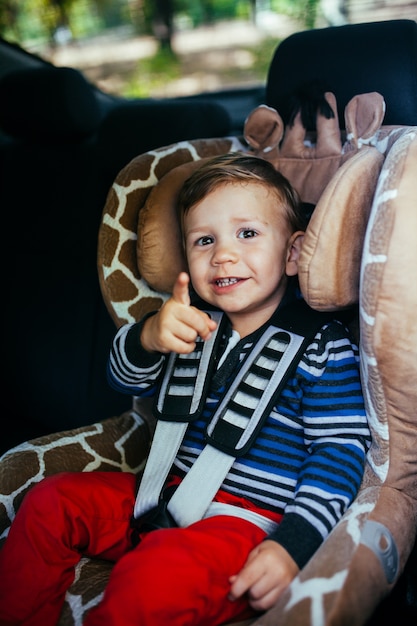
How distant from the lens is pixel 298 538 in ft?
2.93

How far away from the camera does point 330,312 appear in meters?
1.13

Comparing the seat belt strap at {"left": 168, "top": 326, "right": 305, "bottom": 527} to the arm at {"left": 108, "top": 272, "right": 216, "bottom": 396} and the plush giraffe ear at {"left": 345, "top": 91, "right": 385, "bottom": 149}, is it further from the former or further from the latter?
the plush giraffe ear at {"left": 345, "top": 91, "right": 385, "bottom": 149}

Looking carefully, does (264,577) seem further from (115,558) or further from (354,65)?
(354,65)

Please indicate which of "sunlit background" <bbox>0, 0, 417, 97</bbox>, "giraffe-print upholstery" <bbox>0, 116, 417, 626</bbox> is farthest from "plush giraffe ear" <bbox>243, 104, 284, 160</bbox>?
"sunlit background" <bbox>0, 0, 417, 97</bbox>

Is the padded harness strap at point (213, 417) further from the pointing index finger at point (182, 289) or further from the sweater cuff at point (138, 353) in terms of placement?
the pointing index finger at point (182, 289)

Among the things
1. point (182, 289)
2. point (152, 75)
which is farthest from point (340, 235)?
point (152, 75)

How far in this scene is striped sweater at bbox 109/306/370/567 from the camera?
94cm

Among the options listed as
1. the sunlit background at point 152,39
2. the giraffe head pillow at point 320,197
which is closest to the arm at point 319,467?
the giraffe head pillow at point 320,197

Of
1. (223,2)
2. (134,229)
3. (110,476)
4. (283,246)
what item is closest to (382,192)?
(283,246)

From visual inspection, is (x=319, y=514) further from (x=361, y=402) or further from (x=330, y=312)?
(x=330, y=312)

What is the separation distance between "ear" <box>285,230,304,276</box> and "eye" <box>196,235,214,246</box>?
153 millimetres

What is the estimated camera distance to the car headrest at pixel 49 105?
182cm

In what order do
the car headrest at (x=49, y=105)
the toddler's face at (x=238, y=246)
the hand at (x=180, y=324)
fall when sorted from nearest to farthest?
the hand at (x=180, y=324)
the toddler's face at (x=238, y=246)
the car headrest at (x=49, y=105)

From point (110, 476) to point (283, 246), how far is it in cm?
55
